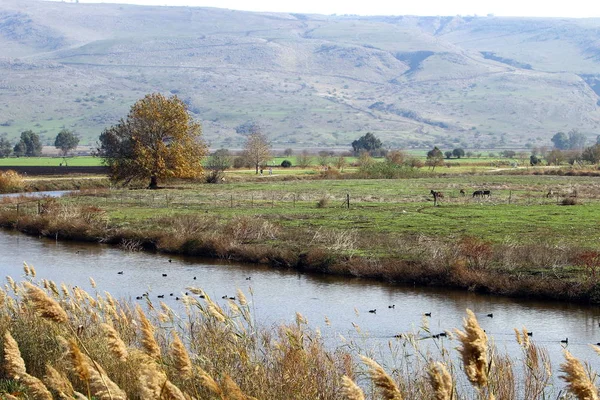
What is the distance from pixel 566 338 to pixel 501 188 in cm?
5355

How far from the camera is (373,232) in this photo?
135ft

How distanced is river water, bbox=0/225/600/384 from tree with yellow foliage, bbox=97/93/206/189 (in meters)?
33.7

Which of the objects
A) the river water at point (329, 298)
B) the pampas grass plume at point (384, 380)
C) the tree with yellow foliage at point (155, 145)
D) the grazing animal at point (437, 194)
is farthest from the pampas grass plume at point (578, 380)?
the tree with yellow foliage at point (155, 145)

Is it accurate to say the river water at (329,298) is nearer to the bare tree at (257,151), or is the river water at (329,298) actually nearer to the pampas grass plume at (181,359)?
the pampas grass plume at (181,359)

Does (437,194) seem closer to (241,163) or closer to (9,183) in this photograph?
(9,183)

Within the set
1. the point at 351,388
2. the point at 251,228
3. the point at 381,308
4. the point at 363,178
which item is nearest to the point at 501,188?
the point at 363,178

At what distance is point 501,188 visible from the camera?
247 ft

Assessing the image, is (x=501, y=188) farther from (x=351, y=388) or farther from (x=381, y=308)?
(x=351, y=388)

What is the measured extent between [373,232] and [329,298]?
12374mm

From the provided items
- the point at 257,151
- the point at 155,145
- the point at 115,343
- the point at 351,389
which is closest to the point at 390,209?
the point at 155,145

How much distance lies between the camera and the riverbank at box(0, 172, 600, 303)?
3097cm

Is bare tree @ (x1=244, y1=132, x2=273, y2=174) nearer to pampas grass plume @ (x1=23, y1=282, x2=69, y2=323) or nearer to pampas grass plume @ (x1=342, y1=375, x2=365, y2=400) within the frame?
pampas grass plume @ (x1=23, y1=282, x2=69, y2=323)

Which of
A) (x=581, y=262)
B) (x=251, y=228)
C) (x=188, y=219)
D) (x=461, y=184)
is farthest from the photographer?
(x=461, y=184)

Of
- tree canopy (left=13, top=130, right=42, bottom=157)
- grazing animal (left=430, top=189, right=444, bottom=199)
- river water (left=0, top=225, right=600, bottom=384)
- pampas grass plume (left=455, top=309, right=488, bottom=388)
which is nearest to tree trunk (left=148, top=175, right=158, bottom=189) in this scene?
grazing animal (left=430, top=189, right=444, bottom=199)
